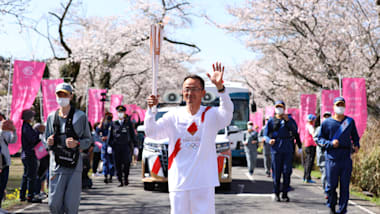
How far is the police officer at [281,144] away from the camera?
32.7 ft

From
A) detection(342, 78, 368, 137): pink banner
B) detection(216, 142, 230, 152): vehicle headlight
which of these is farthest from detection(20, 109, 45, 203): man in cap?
detection(342, 78, 368, 137): pink banner

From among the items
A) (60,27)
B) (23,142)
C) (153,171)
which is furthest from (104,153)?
(60,27)

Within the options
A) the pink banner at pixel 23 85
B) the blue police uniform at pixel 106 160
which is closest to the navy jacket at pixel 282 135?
the blue police uniform at pixel 106 160

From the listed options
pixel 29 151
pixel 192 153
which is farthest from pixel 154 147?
pixel 192 153

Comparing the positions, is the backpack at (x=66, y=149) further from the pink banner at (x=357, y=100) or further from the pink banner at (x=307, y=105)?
the pink banner at (x=307, y=105)

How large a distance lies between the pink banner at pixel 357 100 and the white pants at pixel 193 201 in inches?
378

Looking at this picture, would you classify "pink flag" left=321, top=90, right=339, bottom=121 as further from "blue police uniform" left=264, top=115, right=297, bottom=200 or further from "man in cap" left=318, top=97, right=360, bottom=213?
"man in cap" left=318, top=97, right=360, bottom=213

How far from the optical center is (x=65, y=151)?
239 inches

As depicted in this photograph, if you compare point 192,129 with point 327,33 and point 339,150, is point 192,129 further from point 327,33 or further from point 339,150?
point 327,33

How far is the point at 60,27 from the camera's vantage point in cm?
2561

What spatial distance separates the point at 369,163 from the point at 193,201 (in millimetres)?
7972

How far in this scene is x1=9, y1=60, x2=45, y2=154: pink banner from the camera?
12375mm

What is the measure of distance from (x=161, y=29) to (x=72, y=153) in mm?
2064

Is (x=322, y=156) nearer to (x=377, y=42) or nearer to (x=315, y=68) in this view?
(x=377, y=42)
